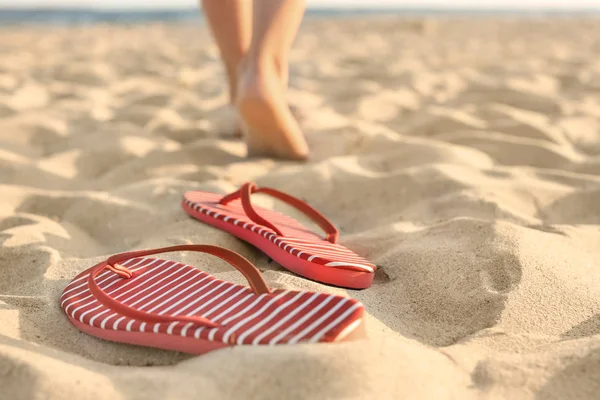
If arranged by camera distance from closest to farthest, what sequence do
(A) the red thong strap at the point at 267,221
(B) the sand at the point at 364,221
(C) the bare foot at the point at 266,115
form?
(B) the sand at the point at 364,221 < (A) the red thong strap at the point at 267,221 < (C) the bare foot at the point at 266,115

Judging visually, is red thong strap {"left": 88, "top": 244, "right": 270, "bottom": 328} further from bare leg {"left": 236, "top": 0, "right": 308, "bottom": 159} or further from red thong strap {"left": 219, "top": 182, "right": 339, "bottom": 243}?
bare leg {"left": 236, "top": 0, "right": 308, "bottom": 159}

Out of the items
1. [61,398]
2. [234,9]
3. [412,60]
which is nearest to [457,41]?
[412,60]

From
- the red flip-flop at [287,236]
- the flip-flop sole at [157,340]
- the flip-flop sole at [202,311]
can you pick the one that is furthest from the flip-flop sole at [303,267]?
the flip-flop sole at [157,340]

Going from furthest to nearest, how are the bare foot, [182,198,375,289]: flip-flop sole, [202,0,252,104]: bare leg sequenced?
[202,0,252,104]: bare leg → the bare foot → [182,198,375,289]: flip-flop sole

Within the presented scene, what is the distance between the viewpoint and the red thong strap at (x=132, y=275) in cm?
79

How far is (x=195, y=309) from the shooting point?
831mm

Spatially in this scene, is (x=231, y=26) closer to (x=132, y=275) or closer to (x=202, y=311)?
(x=132, y=275)

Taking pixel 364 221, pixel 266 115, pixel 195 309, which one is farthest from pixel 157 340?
pixel 266 115

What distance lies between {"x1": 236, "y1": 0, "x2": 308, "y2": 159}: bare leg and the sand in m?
0.11

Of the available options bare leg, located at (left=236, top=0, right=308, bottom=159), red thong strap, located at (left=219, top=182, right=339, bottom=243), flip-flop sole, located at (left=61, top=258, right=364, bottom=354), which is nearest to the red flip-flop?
red thong strap, located at (left=219, top=182, right=339, bottom=243)

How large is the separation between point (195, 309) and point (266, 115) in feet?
2.59

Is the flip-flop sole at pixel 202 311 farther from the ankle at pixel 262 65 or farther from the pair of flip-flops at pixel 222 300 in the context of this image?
the ankle at pixel 262 65

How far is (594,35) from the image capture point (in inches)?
231

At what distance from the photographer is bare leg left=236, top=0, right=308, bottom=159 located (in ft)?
4.94
